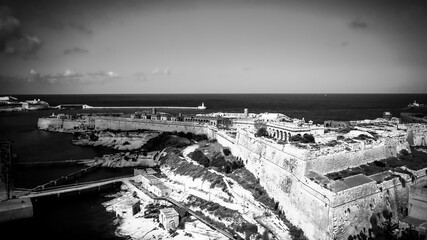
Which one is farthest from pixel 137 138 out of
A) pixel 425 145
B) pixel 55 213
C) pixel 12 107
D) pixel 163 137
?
pixel 12 107

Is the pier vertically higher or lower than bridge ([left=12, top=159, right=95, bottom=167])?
lower

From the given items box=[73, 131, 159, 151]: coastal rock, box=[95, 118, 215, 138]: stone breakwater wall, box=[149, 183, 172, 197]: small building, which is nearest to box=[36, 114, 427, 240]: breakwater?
box=[149, 183, 172, 197]: small building

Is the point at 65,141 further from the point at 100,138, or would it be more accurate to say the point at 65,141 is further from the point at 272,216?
the point at 272,216

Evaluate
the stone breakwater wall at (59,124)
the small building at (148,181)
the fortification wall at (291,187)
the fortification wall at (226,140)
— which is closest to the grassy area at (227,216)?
the fortification wall at (291,187)

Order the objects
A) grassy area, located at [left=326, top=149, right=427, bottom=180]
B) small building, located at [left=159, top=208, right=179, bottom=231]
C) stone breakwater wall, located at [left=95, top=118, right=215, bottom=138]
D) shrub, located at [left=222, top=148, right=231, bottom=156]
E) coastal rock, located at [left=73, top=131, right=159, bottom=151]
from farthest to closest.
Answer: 1. coastal rock, located at [left=73, top=131, right=159, bottom=151]
2. stone breakwater wall, located at [left=95, top=118, right=215, bottom=138]
3. shrub, located at [left=222, top=148, right=231, bottom=156]
4. small building, located at [left=159, top=208, right=179, bottom=231]
5. grassy area, located at [left=326, top=149, right=427, bottom=180]

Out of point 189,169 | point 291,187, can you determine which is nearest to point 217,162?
point 189,169

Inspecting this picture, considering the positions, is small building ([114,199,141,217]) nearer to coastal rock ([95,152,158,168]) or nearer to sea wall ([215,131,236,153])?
coastal rock ([95,152,158,168])

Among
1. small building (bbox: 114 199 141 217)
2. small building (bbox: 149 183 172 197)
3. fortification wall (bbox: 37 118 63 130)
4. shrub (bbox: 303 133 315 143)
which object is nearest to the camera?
small building (bbox: 114 199 141 217)
